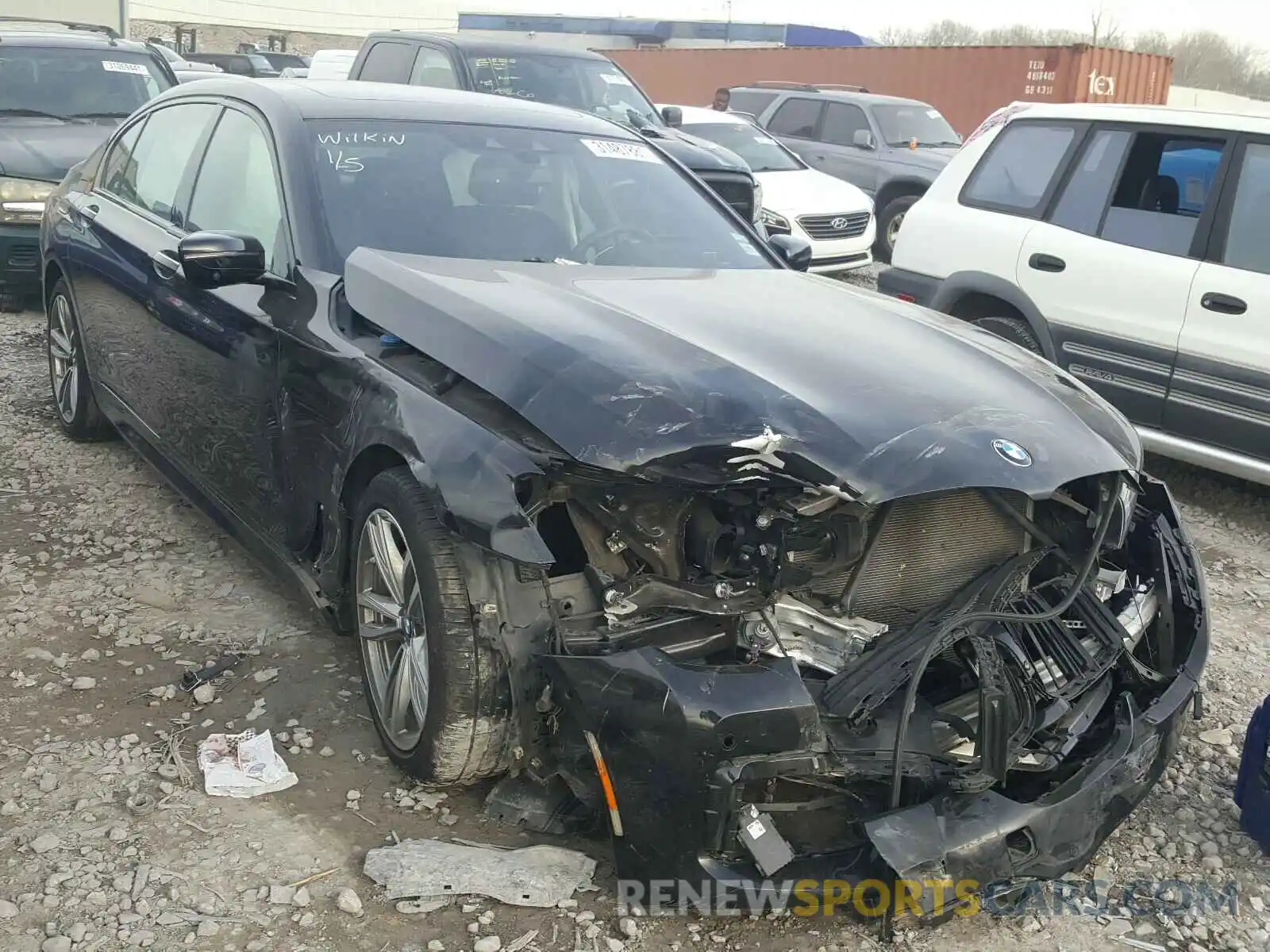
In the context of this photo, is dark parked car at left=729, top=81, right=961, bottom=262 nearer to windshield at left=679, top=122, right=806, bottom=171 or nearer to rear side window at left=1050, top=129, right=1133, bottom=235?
windshield at left=679, top=122, right=806, bottom=171

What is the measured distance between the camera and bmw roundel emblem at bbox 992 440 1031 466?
2.68 m

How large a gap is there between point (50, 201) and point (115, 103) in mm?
4200

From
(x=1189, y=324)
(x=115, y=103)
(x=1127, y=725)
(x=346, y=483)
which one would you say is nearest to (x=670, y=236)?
(x=346, y=483)

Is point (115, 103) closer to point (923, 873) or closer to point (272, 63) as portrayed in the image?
point (923, 873)

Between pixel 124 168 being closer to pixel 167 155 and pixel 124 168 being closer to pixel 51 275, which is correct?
pixel 167 155

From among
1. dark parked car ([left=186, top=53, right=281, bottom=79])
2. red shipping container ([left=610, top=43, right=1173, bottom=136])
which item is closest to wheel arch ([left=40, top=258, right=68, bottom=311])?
dark parked car ([left=186, top=53, right=281, bottom=79])

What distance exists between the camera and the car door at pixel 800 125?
14055 mm

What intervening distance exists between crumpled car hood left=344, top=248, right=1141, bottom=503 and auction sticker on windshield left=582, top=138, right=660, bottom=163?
815mm

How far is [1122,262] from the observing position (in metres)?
5.66

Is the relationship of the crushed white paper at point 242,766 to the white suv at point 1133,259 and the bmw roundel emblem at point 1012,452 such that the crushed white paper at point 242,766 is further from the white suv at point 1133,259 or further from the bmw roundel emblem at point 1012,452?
the white suv at point 1133,259

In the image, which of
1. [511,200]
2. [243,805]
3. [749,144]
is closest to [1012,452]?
[511,200]

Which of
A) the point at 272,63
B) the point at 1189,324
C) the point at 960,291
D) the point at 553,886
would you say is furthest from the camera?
the point at 272,63

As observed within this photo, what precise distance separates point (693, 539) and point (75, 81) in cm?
843

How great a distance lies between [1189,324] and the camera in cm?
539
